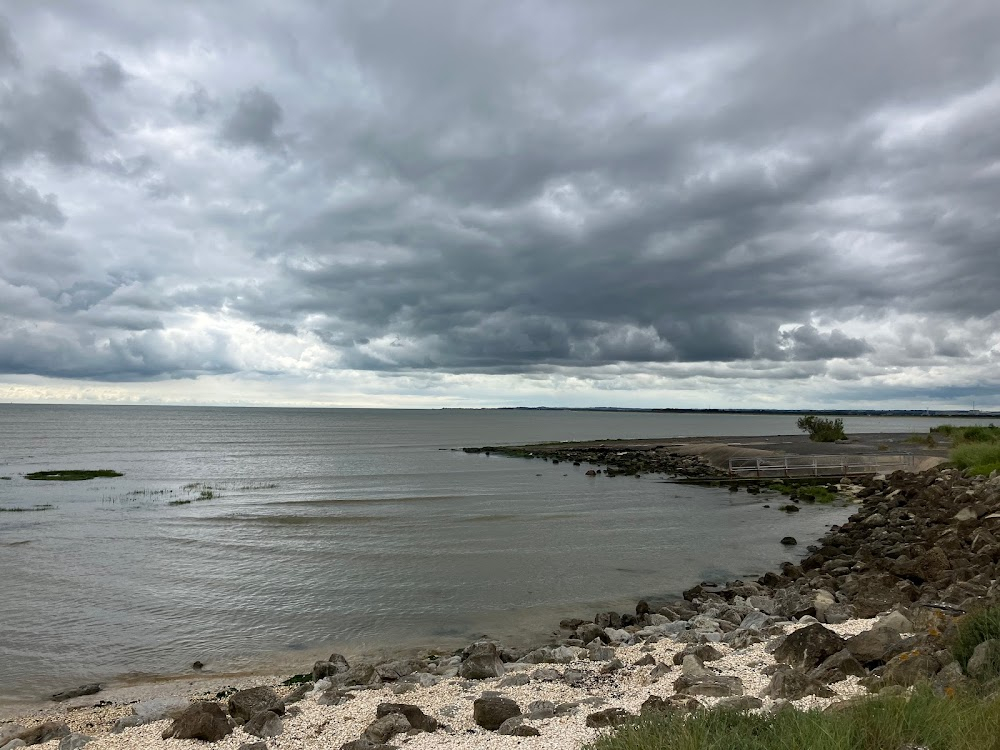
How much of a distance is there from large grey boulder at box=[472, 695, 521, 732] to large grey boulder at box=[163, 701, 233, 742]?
3.27m

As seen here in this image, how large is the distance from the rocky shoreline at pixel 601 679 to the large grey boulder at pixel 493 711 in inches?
0.7

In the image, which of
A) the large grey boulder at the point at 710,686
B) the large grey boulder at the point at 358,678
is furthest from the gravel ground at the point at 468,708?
the large grey boulder at the point at 358,678

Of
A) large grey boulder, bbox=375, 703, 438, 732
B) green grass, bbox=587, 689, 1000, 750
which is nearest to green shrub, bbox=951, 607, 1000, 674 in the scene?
green grass, bbox=587, 689, 1000, 750

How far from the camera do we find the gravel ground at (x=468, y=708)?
Result: 732cm

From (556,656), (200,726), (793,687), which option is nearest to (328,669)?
(200,726)

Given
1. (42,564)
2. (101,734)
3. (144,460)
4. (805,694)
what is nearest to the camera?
(805,694)

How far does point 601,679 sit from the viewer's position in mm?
9719

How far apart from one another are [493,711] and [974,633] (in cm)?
568

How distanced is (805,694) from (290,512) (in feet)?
101

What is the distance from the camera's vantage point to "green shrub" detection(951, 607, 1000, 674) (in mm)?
7203

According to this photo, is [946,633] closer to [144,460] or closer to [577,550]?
[577,550]

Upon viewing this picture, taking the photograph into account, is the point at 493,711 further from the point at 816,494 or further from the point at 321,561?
the point at 816,494

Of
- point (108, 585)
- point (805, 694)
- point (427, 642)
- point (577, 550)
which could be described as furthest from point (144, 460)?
point (805, 694)

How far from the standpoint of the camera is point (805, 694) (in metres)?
7.20
